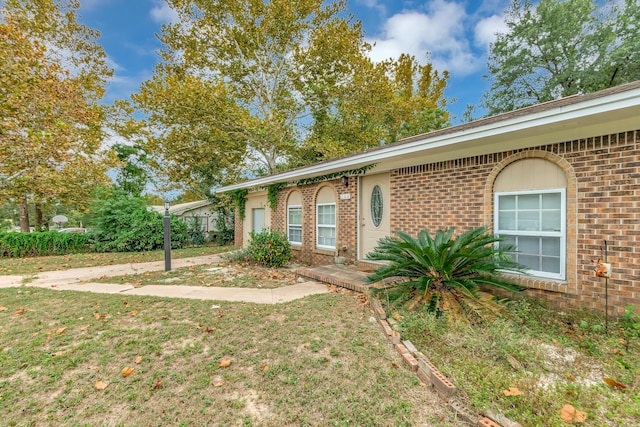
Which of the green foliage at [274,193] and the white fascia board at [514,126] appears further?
the green foliage at [274,193]

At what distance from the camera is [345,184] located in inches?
307

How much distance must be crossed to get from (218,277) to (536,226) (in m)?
6.60

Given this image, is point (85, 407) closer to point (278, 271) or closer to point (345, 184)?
point (278, 271)

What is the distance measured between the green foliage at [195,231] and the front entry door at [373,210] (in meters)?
11.3

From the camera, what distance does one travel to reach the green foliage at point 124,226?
12898 millimetres

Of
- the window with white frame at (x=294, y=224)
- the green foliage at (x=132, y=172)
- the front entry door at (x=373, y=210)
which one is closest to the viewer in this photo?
the front entry door at (x=373, y=210)

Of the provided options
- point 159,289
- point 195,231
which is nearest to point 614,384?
point 159,289

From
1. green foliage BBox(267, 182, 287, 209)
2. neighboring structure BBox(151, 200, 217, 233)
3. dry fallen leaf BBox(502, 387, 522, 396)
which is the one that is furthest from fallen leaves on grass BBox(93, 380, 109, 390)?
neighboring structure BBox(151, 200, 217, 233)

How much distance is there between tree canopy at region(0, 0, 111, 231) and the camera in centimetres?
895

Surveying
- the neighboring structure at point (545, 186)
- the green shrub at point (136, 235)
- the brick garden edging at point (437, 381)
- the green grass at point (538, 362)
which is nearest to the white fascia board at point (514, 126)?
the neighboring structure at point (545, 186)

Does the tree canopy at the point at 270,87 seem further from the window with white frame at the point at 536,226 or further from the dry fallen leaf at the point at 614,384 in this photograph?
the dry fallen leaf at the point at 614,384

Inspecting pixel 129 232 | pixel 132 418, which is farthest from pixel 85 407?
pixel 129 232

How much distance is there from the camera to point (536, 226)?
457 centimetres

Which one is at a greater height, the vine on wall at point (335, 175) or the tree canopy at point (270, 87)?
the tree canopy at point (270, 87)
